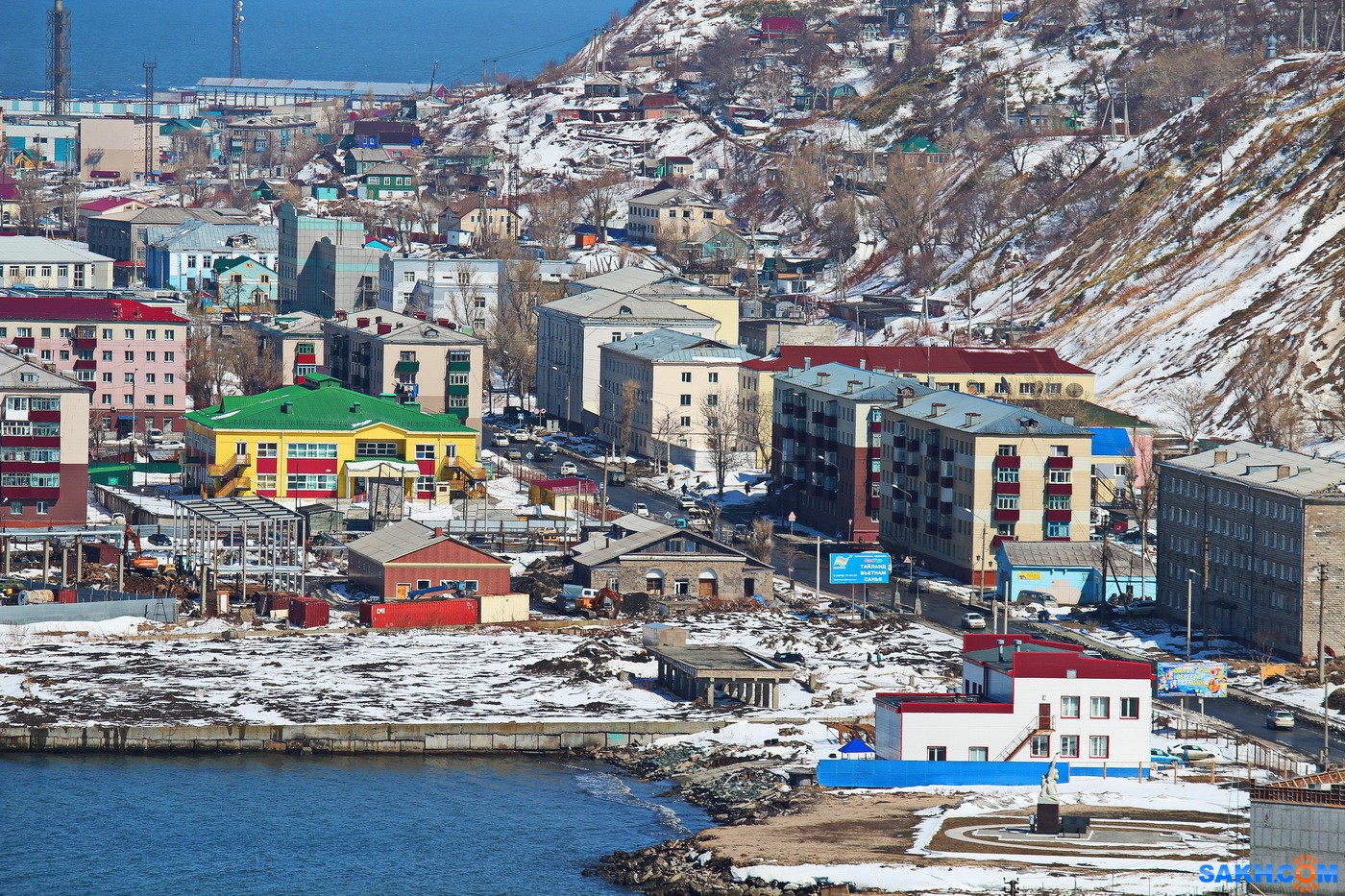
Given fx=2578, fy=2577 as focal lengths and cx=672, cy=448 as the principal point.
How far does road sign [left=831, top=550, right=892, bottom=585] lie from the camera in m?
64.4

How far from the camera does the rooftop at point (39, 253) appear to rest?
364 feet

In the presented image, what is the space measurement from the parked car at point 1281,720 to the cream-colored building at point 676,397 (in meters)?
37.0

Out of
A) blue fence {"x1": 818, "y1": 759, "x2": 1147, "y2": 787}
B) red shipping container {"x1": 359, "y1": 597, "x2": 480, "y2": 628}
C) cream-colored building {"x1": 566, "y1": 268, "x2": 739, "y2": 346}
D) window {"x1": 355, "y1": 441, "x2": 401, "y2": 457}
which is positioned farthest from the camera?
cream-colored building {"x1": 566, "y1": 268, "x2": 739, "y2": 346}

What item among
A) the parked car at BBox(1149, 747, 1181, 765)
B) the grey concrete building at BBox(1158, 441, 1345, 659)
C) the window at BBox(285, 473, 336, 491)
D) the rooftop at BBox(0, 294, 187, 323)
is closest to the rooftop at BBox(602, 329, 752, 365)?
the rooftop at BBox(0, 294, 187, 323)

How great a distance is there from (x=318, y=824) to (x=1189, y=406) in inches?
1920

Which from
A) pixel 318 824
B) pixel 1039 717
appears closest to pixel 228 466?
pixel 318 824

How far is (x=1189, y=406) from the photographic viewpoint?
8594 cm

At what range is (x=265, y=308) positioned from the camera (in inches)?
4616

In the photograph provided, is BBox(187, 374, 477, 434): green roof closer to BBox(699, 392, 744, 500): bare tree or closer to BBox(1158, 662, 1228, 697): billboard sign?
BBox(699, 392, 744, 500): bare tree

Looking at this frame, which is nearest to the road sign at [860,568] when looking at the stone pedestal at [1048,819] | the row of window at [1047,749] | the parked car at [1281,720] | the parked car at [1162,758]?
the parked car at [1281,720]

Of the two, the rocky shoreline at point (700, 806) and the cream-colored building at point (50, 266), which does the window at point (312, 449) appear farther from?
the cream-colored building at point (50, 266)

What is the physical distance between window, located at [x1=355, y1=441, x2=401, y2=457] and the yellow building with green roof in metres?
0.03

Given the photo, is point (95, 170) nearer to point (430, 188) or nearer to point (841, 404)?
point (430, 188)

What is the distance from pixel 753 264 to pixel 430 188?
36.9 meters
